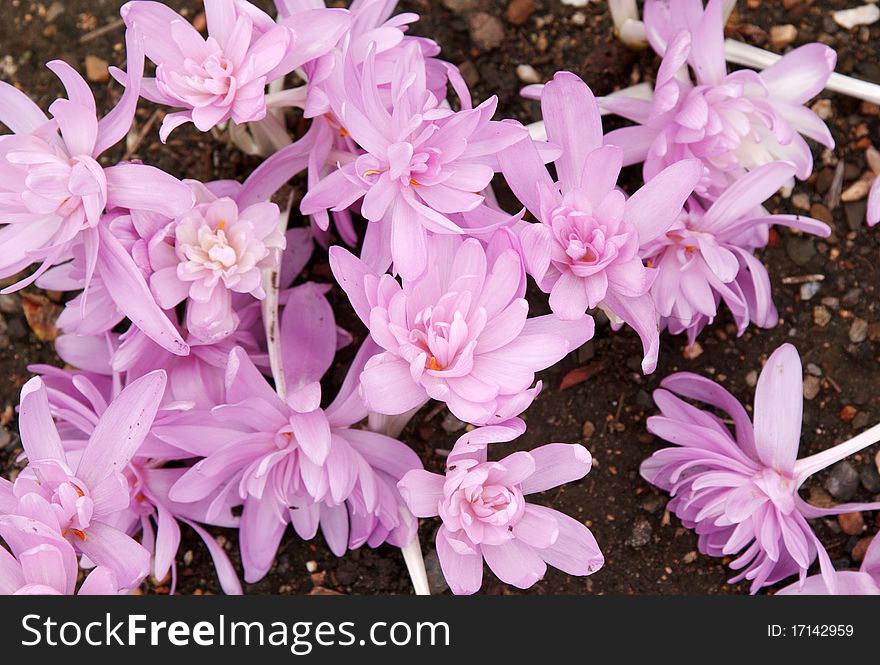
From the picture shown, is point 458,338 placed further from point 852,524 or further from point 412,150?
point 852,524

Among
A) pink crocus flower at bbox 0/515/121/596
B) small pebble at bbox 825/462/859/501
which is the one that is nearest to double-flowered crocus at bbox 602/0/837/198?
small pebble at bbox 825/462/859/501

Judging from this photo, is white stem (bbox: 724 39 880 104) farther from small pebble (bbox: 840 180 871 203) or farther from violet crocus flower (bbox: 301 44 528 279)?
violet crocus flower (bbox: 301 44 528 279)

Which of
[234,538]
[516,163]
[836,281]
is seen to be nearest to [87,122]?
[516,163]

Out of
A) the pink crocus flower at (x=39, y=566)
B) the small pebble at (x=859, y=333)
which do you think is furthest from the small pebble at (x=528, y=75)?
the pink crocus flower at (x=39, y=566)

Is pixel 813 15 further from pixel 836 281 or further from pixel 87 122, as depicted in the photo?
pixel 87 122

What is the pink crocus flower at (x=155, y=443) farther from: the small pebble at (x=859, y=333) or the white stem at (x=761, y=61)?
the small pebble at (x=859, y=333)
